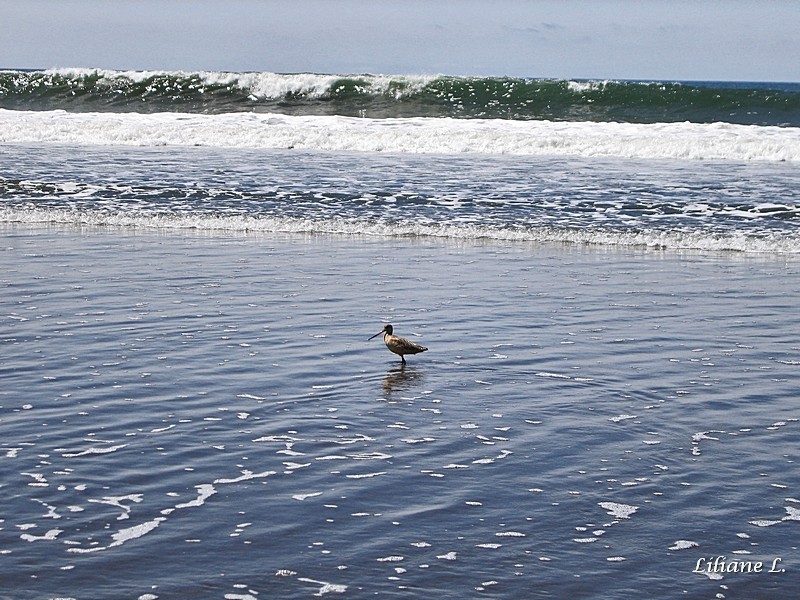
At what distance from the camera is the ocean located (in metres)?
4.96

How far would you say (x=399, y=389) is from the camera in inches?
310

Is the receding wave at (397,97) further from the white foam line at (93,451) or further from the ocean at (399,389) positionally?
the white foam line at (93,451)

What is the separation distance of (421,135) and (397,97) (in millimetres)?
10112

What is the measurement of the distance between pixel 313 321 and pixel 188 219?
739cm

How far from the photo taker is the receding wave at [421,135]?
27.0 meters

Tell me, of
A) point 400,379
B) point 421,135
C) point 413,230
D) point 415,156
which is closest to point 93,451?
point 400,379

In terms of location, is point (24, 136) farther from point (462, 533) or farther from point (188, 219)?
point (462, 533)

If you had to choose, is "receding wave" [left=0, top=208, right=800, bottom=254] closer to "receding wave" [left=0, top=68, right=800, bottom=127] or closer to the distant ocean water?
the distant ocean water

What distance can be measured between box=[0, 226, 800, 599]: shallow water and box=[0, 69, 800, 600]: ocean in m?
0.02

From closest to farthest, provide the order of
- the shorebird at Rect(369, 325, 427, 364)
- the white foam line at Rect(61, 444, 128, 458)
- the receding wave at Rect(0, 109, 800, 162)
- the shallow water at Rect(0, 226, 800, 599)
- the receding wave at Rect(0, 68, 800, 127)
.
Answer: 1. the shallow water at Rect(0, 226, 800, 599)
2. the white foam line at Rect(61, 444, 128, 458)
3. the shorebird at Rect(369, 325, 427, 364)
4. the receding wave at Rect(0, 109, 800, 162)
5. the receding wave at Rect(0, 68, 800, 127)

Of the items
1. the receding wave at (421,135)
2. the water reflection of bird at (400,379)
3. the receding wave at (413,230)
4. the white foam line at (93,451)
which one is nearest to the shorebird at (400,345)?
the water reflection of bird at (400,379)

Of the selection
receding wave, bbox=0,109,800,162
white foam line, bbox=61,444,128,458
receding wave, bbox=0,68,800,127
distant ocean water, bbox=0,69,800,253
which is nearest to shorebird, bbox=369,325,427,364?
white foam line, bbox=61,444,128,458

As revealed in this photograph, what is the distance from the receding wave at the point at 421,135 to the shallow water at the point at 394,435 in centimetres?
1529

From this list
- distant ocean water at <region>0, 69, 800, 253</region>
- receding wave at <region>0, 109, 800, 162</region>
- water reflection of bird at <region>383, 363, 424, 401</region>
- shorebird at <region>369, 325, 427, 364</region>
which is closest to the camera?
water reflection of bird at <region>383, 363, 424, 401</region>
